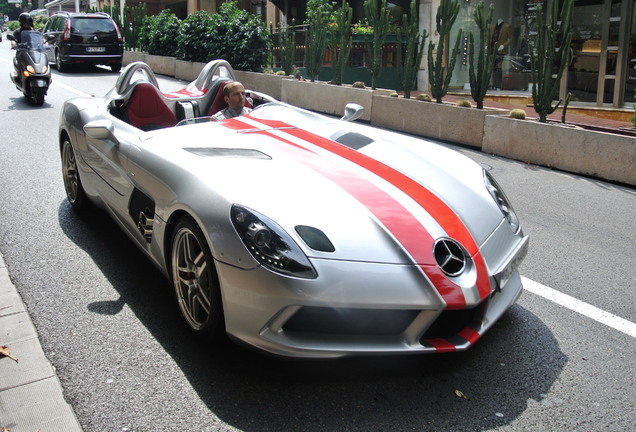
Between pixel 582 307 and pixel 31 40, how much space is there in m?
12.3

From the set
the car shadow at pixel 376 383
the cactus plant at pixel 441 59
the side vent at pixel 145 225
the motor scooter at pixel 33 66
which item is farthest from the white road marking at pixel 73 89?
the car shadow at pixel 376 383

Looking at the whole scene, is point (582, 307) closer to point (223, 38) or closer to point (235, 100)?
point (235, 100)

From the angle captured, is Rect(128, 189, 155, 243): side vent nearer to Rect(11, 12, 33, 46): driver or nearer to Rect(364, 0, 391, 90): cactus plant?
Rect(364, 0, 391, 90): cactus plant

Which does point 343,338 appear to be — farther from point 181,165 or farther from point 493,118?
point 493,118

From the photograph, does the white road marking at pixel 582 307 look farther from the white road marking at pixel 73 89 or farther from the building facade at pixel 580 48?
the white road marking at pixel 73 89

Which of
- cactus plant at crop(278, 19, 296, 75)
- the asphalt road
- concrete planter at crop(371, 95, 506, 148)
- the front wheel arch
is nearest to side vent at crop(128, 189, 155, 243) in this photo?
the front wheel arch

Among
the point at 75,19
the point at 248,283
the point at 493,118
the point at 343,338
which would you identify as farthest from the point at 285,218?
the point at 75,19

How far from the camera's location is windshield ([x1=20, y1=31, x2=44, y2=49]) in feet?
43.4

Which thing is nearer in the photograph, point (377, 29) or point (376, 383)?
point (376, 383)

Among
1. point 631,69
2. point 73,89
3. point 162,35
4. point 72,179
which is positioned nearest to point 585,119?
point 631,69

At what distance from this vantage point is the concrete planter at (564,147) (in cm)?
795

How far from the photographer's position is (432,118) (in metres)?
10.9

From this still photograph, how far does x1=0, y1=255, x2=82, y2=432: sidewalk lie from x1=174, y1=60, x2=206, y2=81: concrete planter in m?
16.7

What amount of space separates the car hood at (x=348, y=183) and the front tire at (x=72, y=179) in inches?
59.5
